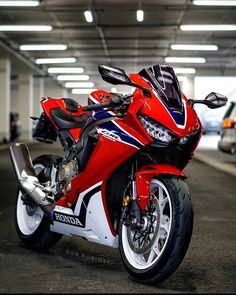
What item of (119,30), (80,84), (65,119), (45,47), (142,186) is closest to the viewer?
(142,186)

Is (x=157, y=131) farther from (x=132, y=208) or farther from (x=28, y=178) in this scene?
(x=28, y=178)

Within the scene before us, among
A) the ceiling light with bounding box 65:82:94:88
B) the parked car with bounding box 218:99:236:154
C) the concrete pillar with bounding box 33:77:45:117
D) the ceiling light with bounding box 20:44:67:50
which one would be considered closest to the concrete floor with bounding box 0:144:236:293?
the parked car with bounding box 218:99:236:154

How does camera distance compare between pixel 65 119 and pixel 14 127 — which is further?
pixel 14 127

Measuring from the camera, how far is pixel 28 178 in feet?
17.3

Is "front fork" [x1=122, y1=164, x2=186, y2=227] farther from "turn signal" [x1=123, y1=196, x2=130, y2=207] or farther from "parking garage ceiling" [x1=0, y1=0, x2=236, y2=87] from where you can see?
"parking garage ceiling" [x1=0, y1=0, x2=236, y2=87]

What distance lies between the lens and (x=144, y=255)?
4207mm

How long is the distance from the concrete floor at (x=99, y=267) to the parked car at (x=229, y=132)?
30.6 feet

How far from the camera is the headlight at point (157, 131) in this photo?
157 inches

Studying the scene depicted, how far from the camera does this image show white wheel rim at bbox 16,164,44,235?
529 cm

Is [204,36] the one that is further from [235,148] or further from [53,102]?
[53,102]

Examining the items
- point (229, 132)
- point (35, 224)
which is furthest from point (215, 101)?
point (229, 132)

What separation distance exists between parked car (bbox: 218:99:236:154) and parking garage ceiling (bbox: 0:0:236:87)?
3.53 metres

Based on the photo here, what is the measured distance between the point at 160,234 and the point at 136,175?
438mm

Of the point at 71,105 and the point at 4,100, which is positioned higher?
the point at 71,105
